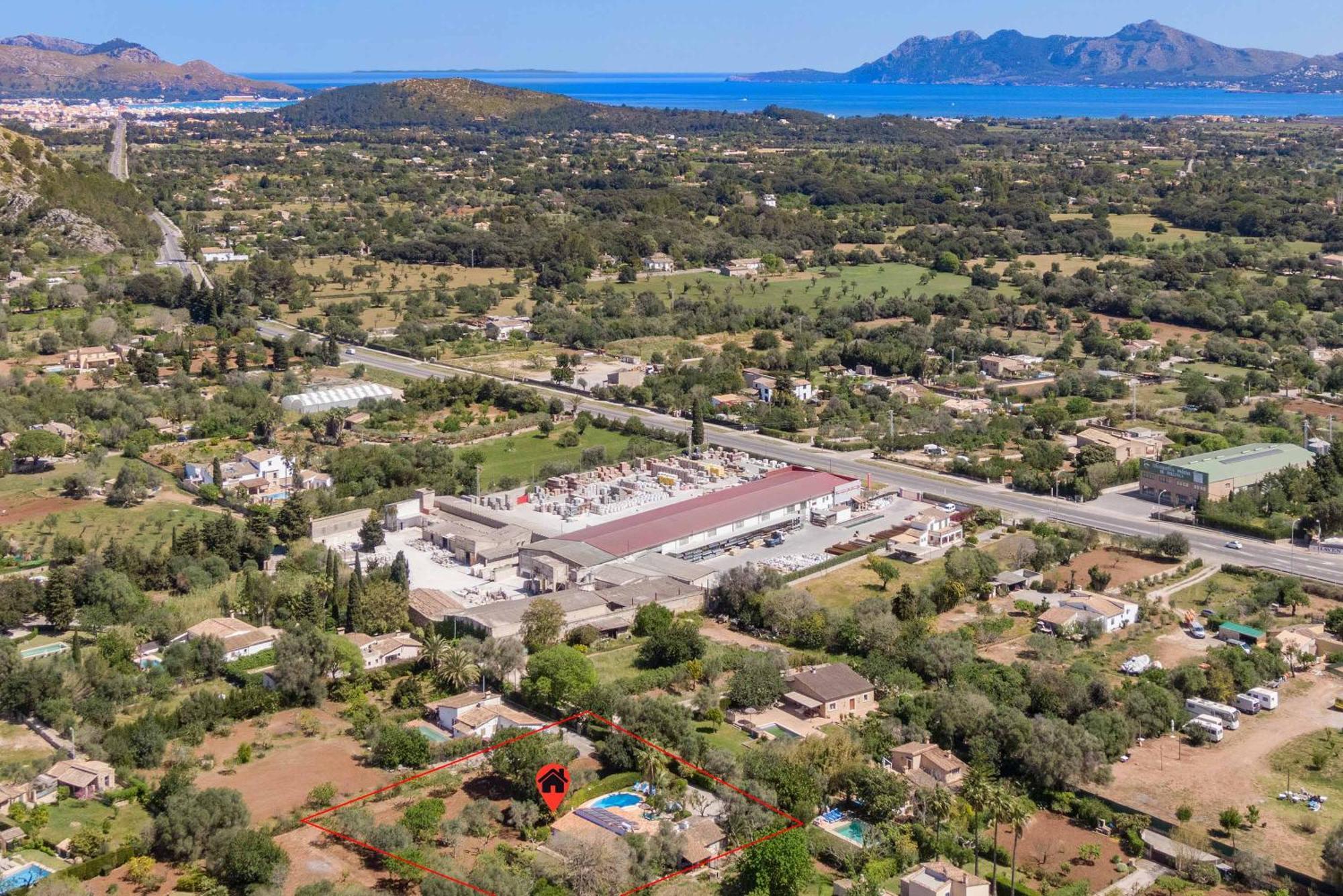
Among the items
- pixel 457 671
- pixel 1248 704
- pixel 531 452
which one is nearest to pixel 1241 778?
pixel 1248 704

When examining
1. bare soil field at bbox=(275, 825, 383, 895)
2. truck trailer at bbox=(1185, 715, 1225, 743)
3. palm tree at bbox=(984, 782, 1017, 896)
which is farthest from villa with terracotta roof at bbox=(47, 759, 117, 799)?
truck trailer at bbox=(1185, 715, 1225, 743)

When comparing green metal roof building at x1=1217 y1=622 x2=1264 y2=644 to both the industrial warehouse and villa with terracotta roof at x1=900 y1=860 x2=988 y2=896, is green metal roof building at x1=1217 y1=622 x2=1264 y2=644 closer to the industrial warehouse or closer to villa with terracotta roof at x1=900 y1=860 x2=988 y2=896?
the industrial warehouse

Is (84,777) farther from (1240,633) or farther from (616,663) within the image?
(1240,633)

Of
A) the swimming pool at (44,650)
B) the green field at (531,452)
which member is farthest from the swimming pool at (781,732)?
the green field at (531,452)

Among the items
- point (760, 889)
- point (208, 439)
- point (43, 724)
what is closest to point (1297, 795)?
point (760, 889)

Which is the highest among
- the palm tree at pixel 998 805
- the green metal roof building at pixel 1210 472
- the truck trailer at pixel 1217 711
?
the palm tree at pixel 998 805

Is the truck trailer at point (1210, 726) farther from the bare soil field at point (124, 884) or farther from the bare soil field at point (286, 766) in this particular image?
the bare soil field at point (124, 884)
